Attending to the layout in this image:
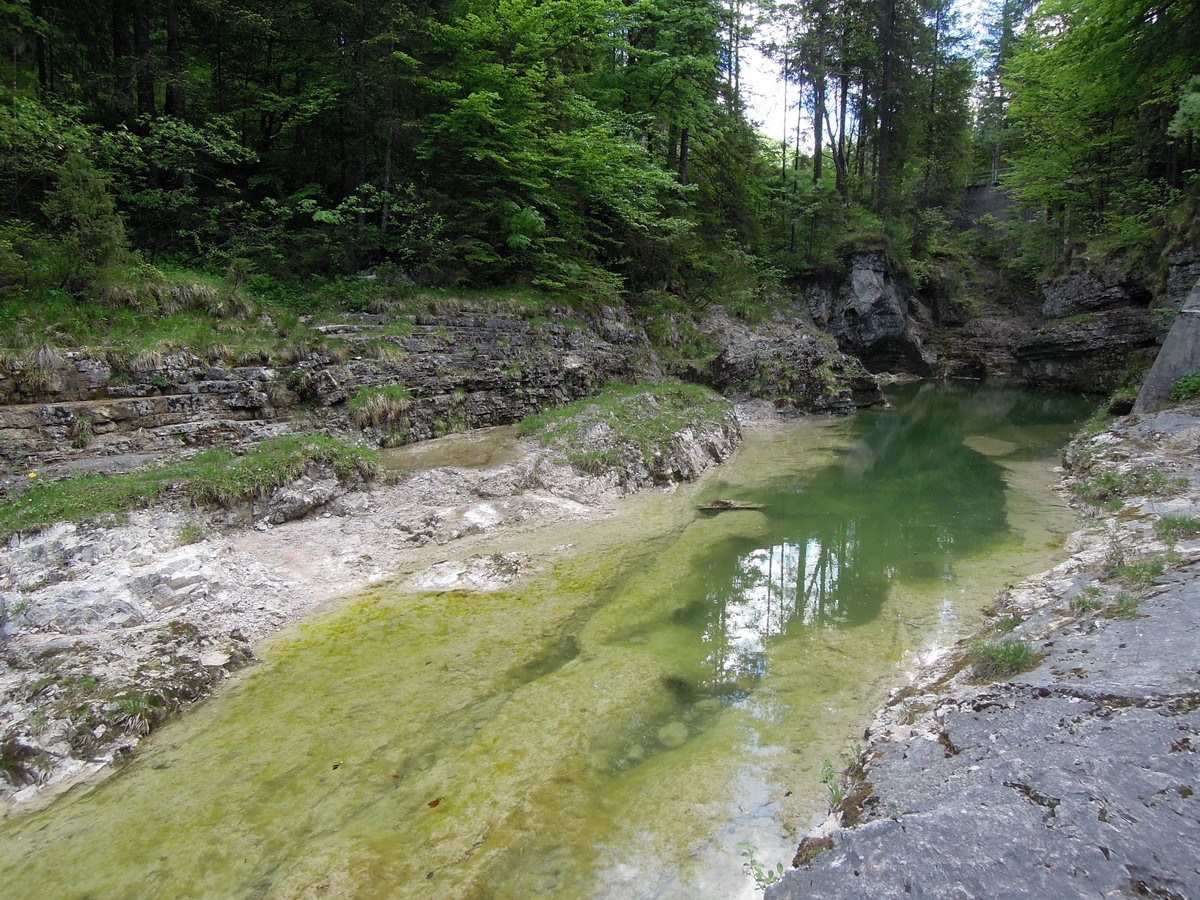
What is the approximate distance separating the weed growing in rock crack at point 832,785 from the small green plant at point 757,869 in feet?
1.93

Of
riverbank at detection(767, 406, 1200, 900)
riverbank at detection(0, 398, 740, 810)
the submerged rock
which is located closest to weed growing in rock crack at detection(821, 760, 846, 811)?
riverbank at detection(767, 406, 1200, 900)

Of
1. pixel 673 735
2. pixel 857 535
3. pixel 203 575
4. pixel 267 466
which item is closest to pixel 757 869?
pixel 673 735

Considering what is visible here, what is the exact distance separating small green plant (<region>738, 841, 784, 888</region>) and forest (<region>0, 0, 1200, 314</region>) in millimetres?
13119

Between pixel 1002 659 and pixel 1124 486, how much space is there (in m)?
7.75

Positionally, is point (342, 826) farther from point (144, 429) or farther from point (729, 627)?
point (144, 429)

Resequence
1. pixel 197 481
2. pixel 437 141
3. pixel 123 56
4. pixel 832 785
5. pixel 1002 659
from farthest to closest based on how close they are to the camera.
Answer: pixel 437 141 < pixel 123 56 < pixel 197 481 < pixel 1002 659 < pixel 832 785

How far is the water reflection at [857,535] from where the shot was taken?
737 cm

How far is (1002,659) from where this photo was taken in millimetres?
5023

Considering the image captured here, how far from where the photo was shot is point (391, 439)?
1247cm

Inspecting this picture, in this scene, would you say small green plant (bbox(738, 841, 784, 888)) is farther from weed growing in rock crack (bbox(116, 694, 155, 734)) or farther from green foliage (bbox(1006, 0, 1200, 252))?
green foliage (bbox(1006, 0, 1200, 252))

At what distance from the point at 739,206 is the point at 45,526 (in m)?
29.4

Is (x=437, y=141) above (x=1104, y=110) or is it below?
below

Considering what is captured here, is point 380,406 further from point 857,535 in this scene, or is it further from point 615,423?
point 857,535

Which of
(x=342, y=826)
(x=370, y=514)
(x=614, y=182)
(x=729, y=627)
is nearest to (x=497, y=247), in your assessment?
(x=614, y=182)
